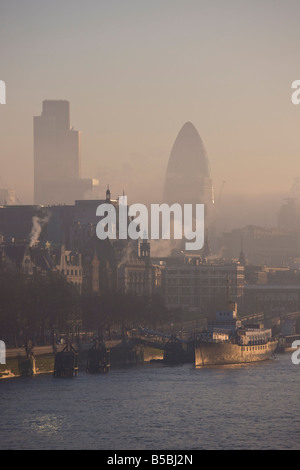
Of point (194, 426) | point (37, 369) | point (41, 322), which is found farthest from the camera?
point (41, 322)

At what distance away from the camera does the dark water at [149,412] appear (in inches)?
4897

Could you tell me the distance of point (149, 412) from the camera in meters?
141

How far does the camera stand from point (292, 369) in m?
200

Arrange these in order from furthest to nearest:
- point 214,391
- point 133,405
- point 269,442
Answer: point 214,391 < point 133,405 < point 269,442

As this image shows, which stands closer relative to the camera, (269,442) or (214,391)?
(269,442)

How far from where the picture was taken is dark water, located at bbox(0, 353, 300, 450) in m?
124

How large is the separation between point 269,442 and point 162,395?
3139 cm

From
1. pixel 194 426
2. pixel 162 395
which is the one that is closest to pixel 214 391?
pixel 162 395

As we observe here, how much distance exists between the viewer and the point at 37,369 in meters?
175

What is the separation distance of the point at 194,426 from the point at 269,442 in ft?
32.3
